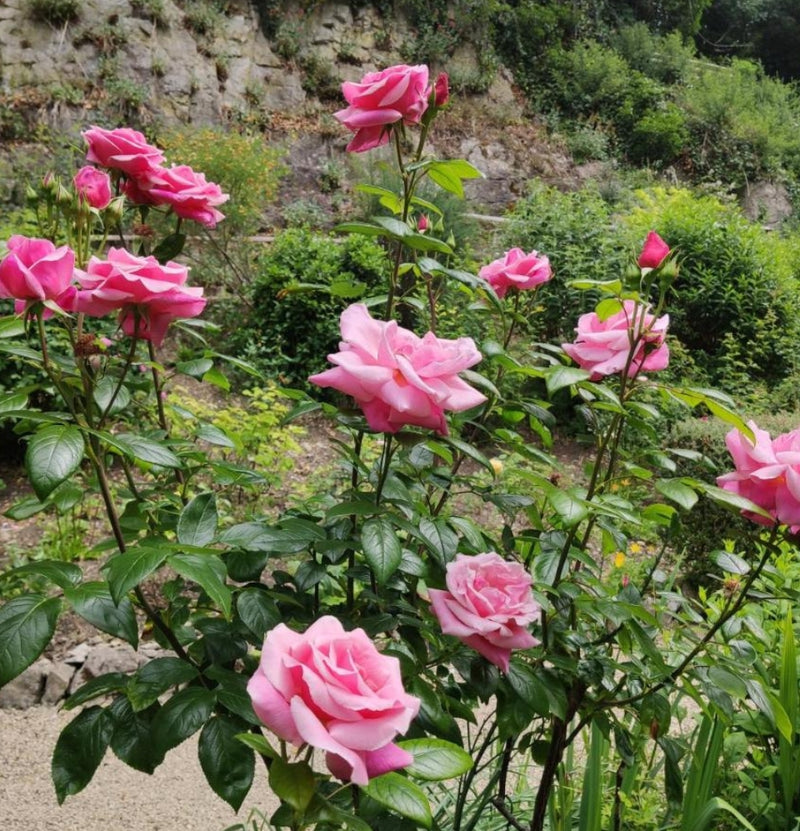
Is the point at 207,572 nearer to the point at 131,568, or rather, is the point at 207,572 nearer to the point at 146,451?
the point at 131,568

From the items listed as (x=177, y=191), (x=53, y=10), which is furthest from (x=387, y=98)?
(x=53, y=10)

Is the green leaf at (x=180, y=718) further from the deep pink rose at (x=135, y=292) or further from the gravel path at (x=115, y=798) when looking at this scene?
the gravel path at (x=115, y=798)

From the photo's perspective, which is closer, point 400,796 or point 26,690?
point 400,796

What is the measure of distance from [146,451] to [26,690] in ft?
7.24

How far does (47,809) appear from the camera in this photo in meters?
2.14

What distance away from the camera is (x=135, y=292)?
2.76ft

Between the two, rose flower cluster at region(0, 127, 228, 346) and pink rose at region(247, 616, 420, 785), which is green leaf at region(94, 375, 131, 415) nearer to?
rose flower cluster at region(0, 127, 228, 346)

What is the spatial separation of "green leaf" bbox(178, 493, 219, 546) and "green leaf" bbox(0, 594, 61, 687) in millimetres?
151

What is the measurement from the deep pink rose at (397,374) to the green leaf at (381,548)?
12 centimetres

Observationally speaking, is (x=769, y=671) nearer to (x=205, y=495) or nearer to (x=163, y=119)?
(x=205, y=495)

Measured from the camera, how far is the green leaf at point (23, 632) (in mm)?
706

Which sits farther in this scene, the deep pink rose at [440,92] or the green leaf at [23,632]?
the deep pink rose at [440,92]

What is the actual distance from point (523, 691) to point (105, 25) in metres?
10.2

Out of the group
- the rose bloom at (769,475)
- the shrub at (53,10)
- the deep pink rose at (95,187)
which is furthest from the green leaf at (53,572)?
the shrub at (53,10)
